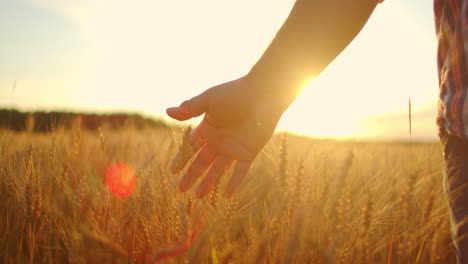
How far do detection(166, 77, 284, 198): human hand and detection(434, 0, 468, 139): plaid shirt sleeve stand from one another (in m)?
0.57

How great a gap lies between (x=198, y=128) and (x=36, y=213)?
2.18ft

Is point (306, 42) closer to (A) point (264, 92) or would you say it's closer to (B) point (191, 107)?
(A) point (264, 92)

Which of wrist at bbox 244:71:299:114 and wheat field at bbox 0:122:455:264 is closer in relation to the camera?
wheat field at bbox 0:122:455:264

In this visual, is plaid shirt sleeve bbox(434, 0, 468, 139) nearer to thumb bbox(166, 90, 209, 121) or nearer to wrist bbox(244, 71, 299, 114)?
wrist bbox(244, 71, 299, 114)

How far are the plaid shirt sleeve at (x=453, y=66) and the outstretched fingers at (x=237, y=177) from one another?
2.28 ft

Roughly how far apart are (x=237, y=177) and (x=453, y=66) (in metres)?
0.79

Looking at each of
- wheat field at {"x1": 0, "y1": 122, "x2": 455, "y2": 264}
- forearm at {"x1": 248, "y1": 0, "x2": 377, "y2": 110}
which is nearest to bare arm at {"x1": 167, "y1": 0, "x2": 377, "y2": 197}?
forearm at {"x1": 248, "y1": 0, "x2": 377, "y2": 110}

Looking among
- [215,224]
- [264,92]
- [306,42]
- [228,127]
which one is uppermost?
[306,42]

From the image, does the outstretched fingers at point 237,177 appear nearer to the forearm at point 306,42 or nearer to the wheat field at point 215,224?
the wheat field at point 215,224

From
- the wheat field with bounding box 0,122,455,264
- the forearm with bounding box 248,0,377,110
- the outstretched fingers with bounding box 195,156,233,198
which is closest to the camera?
the wheat field with bounding box 0,122,455,264

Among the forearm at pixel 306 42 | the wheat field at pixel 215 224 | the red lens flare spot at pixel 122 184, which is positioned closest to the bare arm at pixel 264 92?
the forearm at pixel 306 42

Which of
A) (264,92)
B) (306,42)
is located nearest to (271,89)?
(264,92)

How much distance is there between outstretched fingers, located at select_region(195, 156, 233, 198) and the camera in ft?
4.34

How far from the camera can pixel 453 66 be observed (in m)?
0.92
